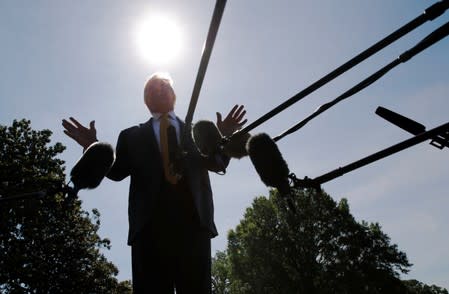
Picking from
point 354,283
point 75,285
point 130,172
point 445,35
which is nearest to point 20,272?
point 75,285

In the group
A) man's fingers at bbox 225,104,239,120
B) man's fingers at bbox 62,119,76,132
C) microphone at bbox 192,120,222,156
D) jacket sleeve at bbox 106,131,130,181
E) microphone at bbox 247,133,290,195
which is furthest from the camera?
man's fingers at bbox 225,104,239,120

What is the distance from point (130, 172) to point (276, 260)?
26.3 metres

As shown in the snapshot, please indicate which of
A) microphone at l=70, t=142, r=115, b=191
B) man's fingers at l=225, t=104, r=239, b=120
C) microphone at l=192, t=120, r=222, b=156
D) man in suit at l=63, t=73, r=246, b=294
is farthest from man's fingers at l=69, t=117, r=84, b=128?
man's fingers at l=225, t=104, r=239, b=120

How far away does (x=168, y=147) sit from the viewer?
3.83 meters

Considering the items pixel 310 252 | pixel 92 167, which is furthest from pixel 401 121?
pixel 310 252

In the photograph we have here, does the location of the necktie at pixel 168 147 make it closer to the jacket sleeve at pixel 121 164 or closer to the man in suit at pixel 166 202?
the man in suit at pixel 166 202

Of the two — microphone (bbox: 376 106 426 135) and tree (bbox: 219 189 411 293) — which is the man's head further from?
tree (bbox: 219 189 411 293)

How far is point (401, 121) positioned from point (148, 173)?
2521 millimetres

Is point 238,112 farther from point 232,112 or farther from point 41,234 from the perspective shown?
point 41,234

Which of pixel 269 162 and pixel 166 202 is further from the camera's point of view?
pixel 166 202

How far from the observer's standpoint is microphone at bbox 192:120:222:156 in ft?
10.6

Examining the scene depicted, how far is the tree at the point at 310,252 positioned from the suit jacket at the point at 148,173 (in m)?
23.8

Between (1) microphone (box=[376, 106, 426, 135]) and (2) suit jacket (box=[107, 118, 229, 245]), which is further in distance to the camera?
(2) suit jacket (box=[107, 118, 229, 245])

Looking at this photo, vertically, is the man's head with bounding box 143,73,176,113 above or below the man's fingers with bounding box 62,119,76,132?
above
